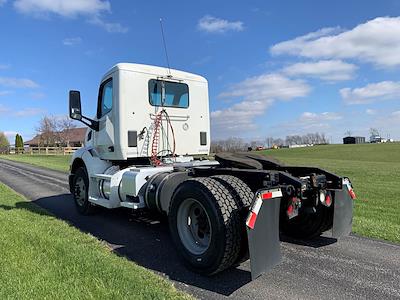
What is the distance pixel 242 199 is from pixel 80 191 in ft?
16.8

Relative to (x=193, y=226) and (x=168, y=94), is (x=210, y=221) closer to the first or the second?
(x=193, y=226)

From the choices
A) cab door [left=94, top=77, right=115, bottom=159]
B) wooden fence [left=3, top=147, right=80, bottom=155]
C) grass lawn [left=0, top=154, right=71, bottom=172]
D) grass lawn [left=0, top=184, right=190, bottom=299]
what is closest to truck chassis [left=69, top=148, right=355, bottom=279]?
grass lawn [left=0, top=184, right=190, bottom=299]

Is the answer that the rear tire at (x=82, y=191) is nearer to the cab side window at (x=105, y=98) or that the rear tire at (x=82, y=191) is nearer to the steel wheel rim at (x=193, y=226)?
the cab side window at (x=105, y=98)

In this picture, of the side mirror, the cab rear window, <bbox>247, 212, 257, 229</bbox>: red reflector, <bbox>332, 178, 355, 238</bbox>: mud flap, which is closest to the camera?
<bbox>247, 212, 257, 229</bbox>: red reflector

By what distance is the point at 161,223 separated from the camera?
7.30 meters

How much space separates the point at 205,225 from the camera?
4789 millimetres

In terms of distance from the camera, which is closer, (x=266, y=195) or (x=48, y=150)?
(x=266, y=195)

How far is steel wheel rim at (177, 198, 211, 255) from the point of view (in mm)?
4781

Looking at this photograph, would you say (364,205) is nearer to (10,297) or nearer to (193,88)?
(193,88)

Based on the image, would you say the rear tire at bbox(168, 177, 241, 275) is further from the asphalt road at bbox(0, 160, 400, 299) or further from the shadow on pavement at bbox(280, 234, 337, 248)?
the shadow on pavement at bbox(280, 234, 337, 248)

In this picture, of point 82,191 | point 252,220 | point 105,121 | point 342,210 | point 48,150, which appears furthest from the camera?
point 48,150

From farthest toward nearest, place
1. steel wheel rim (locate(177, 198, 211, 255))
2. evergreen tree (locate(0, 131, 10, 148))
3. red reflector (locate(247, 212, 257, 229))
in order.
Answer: evergreen tree (locate(0, 131, 10, 148))
steel wheel rim (locate(177, 198, 211, 255))
red reflector (locate(247, 212, 257, 229))

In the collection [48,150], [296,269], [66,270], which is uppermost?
[48,150]

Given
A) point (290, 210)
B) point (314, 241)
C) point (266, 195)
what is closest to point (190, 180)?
point (266, 195)
